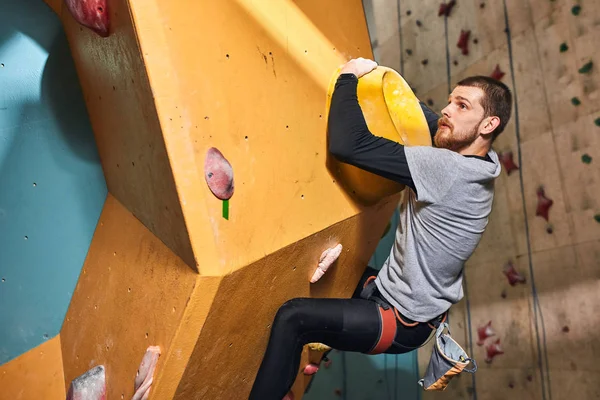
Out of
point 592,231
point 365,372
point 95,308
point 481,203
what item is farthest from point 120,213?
point 365,372

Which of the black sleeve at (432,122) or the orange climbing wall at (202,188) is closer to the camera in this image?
the orange climbing wall at (202,188)

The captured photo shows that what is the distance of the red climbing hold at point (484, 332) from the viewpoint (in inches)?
91.3

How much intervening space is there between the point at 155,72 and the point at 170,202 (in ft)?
0.88

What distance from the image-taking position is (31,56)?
4.84ft

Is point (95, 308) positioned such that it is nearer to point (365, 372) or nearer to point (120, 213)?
point (120, 213)

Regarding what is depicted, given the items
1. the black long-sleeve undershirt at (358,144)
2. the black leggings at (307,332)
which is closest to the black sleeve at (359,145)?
the black long-sleeve undershirt at (358,144)

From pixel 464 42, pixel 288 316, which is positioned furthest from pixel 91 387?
pixel 464 42

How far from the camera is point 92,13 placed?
1.25 meters

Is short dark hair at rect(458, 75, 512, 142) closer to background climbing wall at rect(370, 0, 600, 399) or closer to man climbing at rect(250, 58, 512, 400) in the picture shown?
man climbing at rect(250, 58, 512, 400)

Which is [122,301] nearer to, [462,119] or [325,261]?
[325,261]

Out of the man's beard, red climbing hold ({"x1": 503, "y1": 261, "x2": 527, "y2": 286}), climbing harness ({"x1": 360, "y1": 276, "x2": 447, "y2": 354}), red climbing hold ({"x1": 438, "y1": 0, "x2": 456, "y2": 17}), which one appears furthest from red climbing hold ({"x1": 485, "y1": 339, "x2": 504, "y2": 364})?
red climbing hold ({"x1": 438, "y1": 0, "x2": 456, "y2": 17})

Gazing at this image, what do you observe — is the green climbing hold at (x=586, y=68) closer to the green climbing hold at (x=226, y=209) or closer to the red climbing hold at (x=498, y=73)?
the red climbing hold at (x=498, y=73)

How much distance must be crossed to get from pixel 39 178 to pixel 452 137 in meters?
1.08

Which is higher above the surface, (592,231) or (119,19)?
(119,19)
